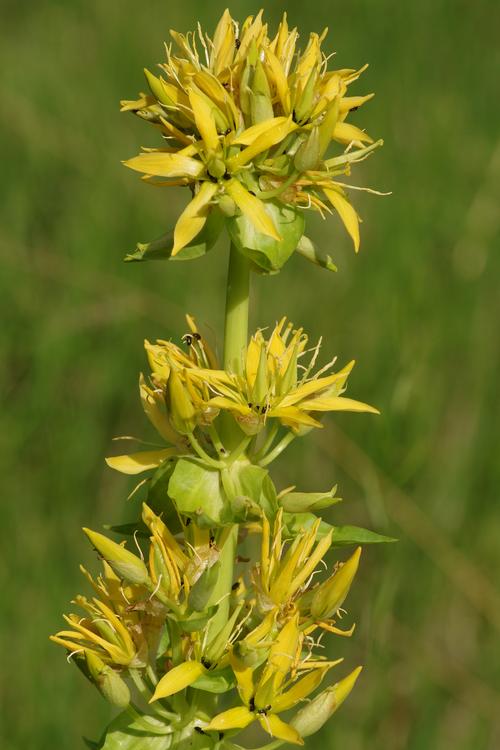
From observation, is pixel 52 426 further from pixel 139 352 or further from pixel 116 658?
pixel 116 658

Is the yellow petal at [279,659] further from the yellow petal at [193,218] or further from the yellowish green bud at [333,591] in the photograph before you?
the yellow petal at [193,218]

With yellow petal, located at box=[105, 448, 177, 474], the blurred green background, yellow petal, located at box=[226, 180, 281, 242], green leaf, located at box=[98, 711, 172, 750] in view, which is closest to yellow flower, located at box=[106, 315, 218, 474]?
yellow petal, located at box=[105, 448, 177, 474]

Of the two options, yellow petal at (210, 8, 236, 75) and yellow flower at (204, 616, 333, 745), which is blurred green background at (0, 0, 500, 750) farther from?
yellow petal at (210, 8, 236, 75)

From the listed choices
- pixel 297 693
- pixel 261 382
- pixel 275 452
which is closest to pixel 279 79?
pixel 261 382

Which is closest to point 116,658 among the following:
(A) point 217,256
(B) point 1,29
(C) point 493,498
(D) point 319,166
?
(D) point 319,166

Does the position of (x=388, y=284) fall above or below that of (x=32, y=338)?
above

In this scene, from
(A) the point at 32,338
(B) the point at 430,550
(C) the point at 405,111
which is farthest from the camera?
(C) the point at 405,111

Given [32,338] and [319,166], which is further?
[32,338]

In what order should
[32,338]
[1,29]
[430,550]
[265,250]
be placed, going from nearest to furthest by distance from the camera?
[265,250] → [430,550] → [32,338] → [1,29]
